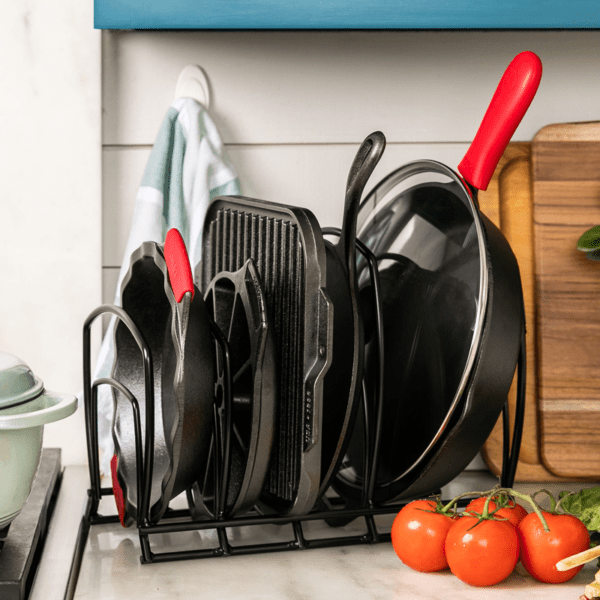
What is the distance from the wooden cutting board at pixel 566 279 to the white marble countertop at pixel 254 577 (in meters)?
0.33

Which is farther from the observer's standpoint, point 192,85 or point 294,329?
point 192,85

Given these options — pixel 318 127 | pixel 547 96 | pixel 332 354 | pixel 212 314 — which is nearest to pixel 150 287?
pixel 212 314

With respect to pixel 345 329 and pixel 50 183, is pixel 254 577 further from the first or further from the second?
pixel 50 183

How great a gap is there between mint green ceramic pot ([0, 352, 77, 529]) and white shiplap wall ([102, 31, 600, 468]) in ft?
1.25

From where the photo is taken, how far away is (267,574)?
667 millimetres

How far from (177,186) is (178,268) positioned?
1.24 feet

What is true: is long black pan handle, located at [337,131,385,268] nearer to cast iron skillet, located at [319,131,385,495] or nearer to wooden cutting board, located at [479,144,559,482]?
cast iron skillet, located at [319,131,385,495]

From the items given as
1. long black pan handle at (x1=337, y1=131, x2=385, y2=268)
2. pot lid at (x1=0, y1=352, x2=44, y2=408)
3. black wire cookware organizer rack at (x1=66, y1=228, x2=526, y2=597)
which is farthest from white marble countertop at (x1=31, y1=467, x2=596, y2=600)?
long black pan handle at (x1=337, y1=131, x2=385, y2=268)

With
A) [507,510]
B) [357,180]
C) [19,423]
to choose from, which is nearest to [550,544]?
[507,510]

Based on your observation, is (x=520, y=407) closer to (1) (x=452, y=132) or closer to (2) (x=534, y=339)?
(2) (x=534, y=339)

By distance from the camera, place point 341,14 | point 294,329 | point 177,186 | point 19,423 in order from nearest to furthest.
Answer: point 19,423 < point 294,329 < point 341,14 < point 177,186

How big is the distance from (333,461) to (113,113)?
0.61m

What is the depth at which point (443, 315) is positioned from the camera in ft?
2.51

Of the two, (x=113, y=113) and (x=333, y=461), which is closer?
(x=333, y=461)
